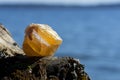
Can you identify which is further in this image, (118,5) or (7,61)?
(118,5)

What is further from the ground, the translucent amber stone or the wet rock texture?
the translucent amber stone

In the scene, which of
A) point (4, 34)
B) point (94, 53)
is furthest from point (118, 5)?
point (4, 34)

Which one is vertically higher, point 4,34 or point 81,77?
point 4,34

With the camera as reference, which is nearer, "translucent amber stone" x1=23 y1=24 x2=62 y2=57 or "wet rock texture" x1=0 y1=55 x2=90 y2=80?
"wet rock texture" x1=0 y1=55 x2=90 y2=80

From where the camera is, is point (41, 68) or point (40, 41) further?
point (40, 41)

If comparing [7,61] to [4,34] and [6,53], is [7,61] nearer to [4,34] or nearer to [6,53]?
[6,53]
